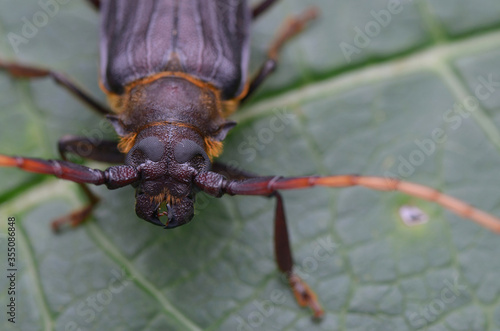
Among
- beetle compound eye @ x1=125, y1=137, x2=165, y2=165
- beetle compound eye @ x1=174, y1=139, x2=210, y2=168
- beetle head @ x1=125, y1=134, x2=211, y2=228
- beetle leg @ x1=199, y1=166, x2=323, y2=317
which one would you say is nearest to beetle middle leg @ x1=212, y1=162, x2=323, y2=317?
beetle leg @ x1=199, y1=166, x2=323, y2=317

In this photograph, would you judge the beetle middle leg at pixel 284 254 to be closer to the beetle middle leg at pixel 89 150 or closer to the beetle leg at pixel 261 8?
the beetle middle leg at pixel 89 150

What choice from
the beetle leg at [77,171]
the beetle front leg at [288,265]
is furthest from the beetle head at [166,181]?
the beetle front leg at [288,265]

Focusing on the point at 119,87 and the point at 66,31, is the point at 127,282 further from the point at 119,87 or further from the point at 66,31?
the point at 66,31

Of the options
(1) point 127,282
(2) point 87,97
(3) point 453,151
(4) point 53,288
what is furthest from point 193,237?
(3) point 453,151

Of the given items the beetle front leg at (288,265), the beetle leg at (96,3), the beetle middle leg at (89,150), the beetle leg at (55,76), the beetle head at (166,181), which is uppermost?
the beetle leg at (96,3)

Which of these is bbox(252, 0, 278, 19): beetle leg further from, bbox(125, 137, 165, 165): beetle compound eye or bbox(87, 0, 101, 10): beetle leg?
bbox(125, 137, 165, 165): beetle compound eye

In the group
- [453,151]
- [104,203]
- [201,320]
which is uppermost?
[453,151]

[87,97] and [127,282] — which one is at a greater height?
[87,97]
